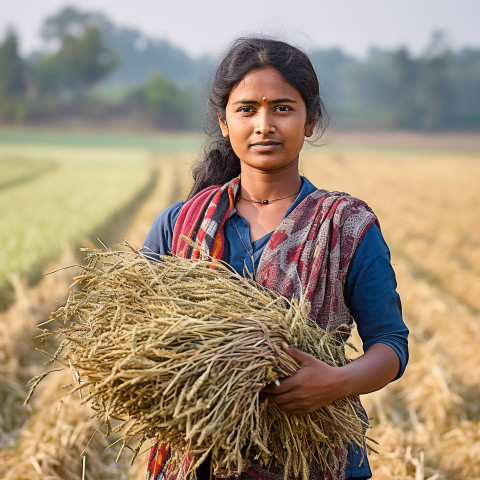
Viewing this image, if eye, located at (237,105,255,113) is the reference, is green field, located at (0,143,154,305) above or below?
below

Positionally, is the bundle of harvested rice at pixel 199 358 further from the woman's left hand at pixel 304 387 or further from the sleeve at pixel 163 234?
the sleeve at pixel 163 234

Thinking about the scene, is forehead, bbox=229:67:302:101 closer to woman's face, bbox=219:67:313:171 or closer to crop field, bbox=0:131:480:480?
woman's face, bbox=219:67:313:171

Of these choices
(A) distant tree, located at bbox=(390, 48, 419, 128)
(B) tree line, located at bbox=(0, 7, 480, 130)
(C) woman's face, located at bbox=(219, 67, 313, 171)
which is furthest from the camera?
(A) distant tree, located at bbox=(390, 48, 419, 128)

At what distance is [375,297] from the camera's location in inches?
70.7

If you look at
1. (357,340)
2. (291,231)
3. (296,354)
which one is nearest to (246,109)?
(291,231)

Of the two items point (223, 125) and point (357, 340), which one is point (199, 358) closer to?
point (223, 125)

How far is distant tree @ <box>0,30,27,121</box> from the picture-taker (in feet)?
229

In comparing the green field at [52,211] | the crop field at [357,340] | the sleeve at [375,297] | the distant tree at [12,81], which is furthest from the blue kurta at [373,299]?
the distant tree at [12,81]

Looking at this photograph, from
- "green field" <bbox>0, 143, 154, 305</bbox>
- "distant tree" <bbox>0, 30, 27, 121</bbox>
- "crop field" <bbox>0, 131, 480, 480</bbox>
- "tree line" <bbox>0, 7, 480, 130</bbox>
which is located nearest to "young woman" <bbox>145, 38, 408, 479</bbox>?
"crop field" <bbox>0, 131, 480, 480</bbox>

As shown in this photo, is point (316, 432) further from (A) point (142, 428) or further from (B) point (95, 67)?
(B) point (95, 67)

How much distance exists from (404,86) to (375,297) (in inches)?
3478

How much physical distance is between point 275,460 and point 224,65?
1.20m

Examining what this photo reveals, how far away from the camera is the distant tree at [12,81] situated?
69.8 meters

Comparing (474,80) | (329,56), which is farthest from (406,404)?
(329,56)
